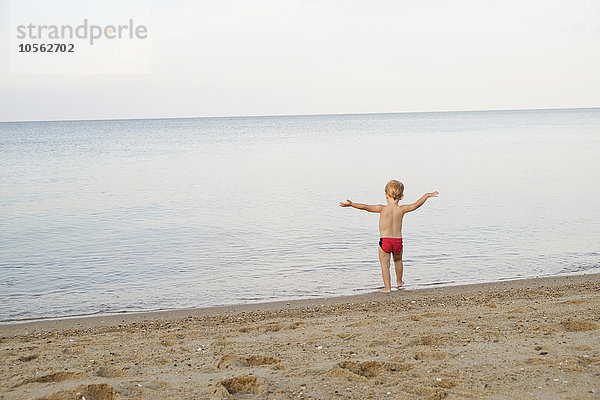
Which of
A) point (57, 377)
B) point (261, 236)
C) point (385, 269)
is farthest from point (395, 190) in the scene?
point (261, 236)

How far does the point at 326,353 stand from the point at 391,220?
3.44 meters

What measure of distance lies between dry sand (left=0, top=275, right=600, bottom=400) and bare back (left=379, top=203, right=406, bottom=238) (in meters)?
1.12

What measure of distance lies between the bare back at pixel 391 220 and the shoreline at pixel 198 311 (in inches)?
32.6

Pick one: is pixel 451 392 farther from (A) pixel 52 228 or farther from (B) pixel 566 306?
(A) pixel 52 228

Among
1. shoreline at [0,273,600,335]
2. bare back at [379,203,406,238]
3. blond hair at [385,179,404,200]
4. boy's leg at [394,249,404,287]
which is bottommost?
shoreline at [0,273,600,335]

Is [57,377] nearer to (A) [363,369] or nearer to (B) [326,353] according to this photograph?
(B) [326,353]

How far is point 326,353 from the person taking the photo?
17.4 ft

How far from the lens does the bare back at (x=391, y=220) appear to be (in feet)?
27.6

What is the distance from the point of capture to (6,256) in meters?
11.7

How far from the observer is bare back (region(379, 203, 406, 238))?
8.41 m

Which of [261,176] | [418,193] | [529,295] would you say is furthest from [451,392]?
[261,176]

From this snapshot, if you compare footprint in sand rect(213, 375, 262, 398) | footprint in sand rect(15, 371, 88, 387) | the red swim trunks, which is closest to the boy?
the red swim trunks

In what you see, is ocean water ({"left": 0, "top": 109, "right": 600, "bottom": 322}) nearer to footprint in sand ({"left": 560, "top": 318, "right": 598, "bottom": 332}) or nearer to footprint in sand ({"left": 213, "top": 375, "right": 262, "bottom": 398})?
footprint in sand ({"left": 560, "top": 318, "right": 598, "bottom": 332})

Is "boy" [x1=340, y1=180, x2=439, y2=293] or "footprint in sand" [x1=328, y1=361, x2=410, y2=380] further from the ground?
"boy" [x1=340, y1=180, x2=439, y2=293]
